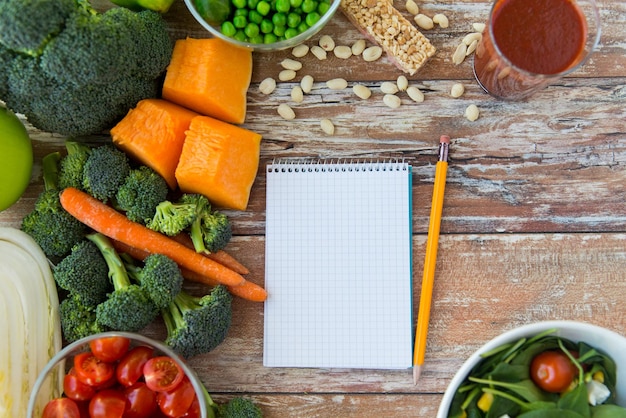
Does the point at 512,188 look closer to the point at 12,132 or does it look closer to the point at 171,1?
the point at 171,1

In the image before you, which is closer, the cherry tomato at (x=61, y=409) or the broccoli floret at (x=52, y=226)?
the cherry tomato at (x=61, y=409)

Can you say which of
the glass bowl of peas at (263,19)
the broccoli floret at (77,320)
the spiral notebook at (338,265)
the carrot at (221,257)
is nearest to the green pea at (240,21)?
the glass bowl of peas at (263,19)

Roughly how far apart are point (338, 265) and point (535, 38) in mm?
561

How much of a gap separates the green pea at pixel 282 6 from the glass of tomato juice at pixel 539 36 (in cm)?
37

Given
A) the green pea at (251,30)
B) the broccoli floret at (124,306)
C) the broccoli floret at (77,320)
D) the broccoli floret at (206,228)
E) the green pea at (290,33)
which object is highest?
the green pea at (251,30)

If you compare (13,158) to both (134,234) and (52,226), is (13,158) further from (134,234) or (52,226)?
(134,234)

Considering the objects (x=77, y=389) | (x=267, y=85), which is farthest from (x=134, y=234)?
(x=267, y=85)

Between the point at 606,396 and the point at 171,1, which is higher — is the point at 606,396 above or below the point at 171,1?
below

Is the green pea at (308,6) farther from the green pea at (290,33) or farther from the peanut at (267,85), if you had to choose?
the peanut at (267,85)

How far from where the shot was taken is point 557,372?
3.39ft

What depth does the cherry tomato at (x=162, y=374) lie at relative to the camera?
1.05 metres

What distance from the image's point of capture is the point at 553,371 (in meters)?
1.03

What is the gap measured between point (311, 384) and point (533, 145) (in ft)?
2.13

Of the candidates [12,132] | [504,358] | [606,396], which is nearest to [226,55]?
[12,132]
